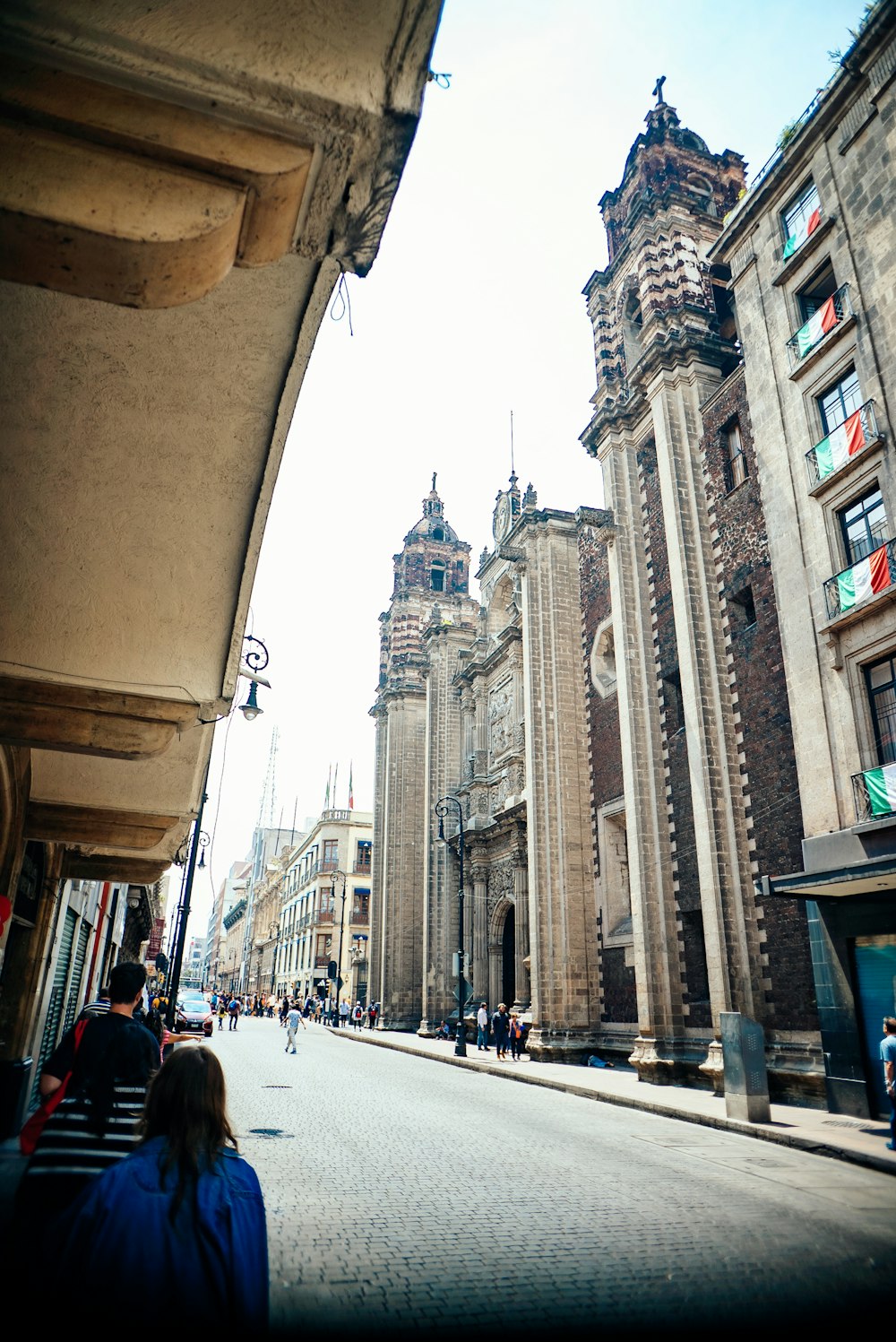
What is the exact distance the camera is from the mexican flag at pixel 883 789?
13.2 m

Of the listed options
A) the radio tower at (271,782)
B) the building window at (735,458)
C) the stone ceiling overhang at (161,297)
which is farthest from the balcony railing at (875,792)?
the radio tower at (271,782)

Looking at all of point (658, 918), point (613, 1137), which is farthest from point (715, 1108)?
point (658, 918)

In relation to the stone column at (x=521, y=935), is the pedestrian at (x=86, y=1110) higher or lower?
lower

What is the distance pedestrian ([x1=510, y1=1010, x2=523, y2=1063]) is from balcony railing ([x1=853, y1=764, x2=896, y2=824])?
1429cm

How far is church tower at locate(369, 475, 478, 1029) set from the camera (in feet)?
133

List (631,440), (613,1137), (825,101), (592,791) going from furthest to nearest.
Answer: (592,791)
(631,440)
(825,101)
(613,1137)

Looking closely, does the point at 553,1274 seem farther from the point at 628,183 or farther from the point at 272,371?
the point at 628,183

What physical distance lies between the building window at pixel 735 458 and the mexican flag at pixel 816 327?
322cm

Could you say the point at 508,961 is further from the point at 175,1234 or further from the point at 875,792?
the point at 175,1234

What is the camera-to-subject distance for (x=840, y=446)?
1525cm

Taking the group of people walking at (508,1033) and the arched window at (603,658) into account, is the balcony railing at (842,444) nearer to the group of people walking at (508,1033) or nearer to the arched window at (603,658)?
the arched window at (603,658)

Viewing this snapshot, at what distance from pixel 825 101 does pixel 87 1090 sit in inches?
794

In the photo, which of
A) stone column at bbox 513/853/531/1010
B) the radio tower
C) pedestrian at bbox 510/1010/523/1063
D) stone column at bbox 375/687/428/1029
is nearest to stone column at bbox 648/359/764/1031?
pedestrian at bbox 510/1010/523/1063

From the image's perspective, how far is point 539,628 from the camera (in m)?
27.7
